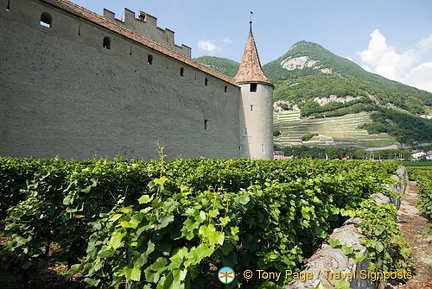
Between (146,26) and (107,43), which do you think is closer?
(107,43)

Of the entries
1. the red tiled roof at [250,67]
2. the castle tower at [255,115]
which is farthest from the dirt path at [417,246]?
the red tiled roof at [250,67]

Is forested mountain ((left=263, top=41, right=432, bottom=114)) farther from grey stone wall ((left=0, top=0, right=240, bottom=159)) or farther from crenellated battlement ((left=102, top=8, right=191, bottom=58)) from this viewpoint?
grey stone wall ((left=0, top=0, right=240, bottom=159))

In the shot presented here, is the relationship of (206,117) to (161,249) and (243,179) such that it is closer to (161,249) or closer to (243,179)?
(243,179)

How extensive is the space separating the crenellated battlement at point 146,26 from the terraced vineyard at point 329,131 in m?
78.8

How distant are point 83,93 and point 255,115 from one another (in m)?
16.5

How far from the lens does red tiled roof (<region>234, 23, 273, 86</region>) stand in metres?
25.0

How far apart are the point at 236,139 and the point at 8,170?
20.4 m

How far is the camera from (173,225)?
207cm

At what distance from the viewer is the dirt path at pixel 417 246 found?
437 centimetres

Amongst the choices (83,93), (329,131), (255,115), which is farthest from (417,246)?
(329,131)

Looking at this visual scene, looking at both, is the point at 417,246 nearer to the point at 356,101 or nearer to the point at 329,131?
the point at 329,131

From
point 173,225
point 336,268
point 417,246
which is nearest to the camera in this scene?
point 173,225

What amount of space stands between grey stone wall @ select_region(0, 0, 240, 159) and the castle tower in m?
7.15

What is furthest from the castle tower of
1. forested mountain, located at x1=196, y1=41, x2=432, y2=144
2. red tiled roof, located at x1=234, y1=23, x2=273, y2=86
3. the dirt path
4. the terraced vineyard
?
forested mountain, located at x1=196, y1=41, x2=432, y2=144
